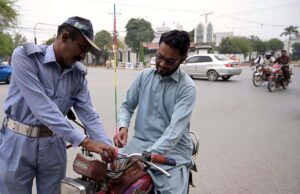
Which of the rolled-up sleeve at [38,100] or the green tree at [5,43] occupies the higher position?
the green tree at [5,43]

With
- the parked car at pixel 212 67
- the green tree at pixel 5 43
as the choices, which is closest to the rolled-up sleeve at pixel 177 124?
the parked car at pixel 212 67

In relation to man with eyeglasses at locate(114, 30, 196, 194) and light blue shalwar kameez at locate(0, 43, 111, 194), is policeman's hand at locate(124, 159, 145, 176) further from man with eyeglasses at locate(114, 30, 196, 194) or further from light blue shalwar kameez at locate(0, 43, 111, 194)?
light blue shalwar kameez at locate(0, 43, 111, 194)

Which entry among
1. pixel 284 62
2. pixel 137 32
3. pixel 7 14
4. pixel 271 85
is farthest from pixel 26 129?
pixel 137 32

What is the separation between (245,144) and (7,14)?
1119 inches

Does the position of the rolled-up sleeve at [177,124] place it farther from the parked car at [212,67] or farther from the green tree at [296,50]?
the green tree at [296,50]

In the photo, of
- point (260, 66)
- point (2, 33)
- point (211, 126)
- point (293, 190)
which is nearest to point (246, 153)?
point (293, 190)

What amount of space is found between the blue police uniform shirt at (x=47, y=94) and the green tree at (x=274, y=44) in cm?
8152

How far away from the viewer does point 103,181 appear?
1.85 m

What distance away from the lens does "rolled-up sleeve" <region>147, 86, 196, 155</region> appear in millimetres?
2246

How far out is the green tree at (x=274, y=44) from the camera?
262 ft

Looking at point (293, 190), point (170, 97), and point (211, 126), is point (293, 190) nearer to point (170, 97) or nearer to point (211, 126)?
point (170, 97)

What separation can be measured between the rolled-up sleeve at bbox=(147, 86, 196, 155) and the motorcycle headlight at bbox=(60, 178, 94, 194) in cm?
58

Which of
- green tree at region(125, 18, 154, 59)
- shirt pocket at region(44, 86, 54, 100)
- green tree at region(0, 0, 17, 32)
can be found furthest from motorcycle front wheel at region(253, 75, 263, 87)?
green tree at region(125, 18, 154, 59)

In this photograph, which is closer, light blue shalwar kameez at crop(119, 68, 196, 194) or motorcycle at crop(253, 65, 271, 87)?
light blue shalwar kameez at crop(119, 68, 196, 194)
